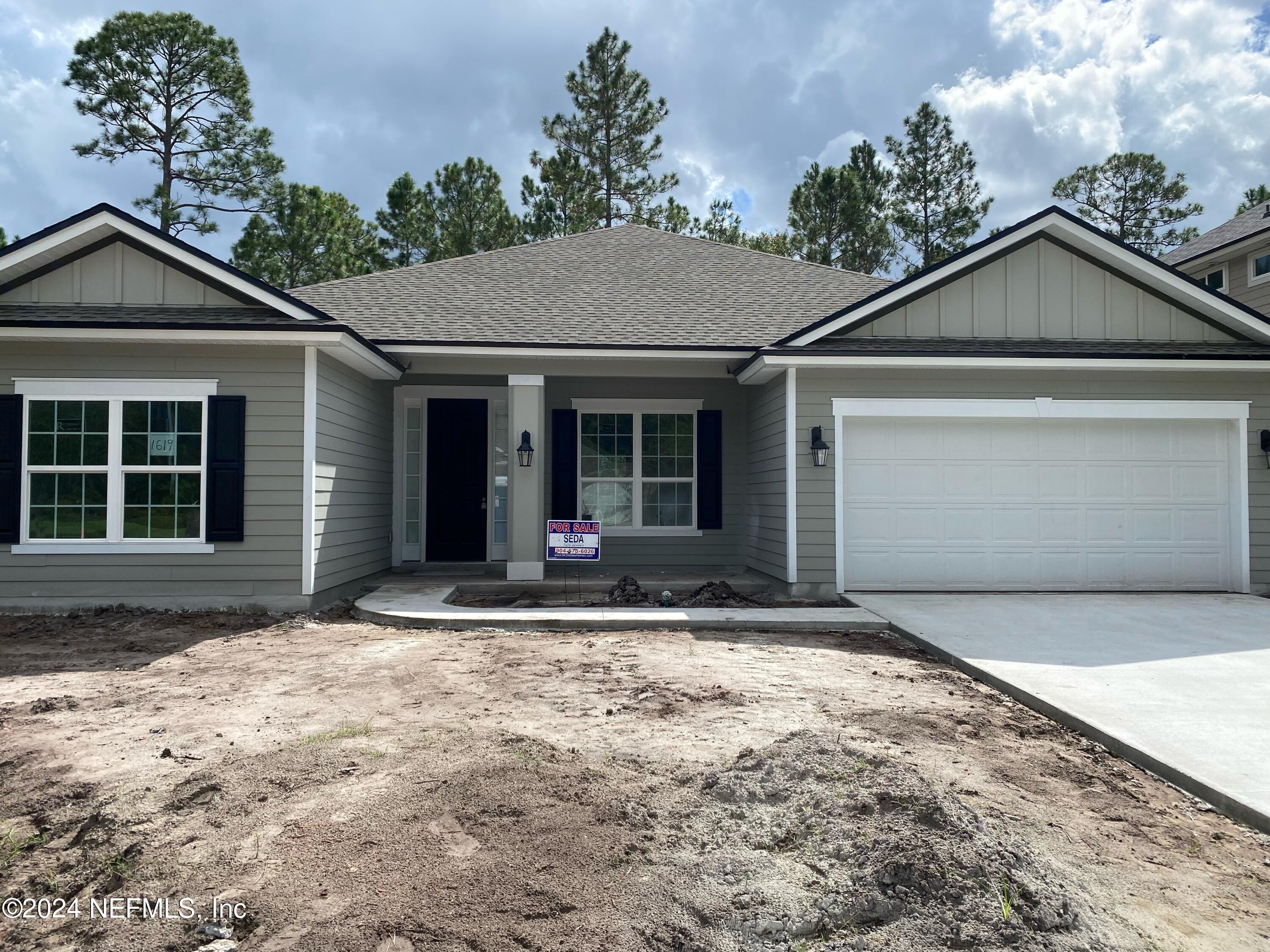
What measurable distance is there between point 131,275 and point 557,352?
4.49 m

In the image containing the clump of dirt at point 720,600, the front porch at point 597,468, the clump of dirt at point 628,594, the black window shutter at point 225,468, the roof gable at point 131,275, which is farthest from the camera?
the front porch at point 597,468

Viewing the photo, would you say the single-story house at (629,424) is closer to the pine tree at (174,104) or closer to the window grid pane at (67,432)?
the window grid pane at (67,432)

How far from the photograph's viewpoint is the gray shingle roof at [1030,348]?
8.83 meters

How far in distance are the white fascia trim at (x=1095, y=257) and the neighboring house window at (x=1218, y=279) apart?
8036 mm

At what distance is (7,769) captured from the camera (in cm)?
374

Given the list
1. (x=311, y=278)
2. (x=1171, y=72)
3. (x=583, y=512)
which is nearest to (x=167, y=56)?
(x=311, y=278)

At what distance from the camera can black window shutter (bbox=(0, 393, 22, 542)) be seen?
7832 mm

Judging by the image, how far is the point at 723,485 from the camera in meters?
11.3

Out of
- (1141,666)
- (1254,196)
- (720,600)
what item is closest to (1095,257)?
(1141,666)

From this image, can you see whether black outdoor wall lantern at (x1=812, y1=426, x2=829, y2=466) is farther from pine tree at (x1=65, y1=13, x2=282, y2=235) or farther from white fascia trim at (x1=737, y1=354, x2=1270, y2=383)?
pine tree at (x1=65, y1=13, x2=282, y2=235)

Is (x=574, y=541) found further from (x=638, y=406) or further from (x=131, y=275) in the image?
(x=131, y=275)

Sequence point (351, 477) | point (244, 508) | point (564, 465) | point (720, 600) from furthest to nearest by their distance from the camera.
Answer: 1. point (564, 465)
2. point (351, 477)
3. point (720, 600)
4. point (244, 508)

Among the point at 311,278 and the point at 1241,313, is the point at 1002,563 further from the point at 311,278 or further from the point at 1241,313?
the point at 311,278

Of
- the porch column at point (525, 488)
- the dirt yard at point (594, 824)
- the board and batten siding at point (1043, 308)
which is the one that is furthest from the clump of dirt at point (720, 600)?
the board and batten siding at point (1043, 308)
